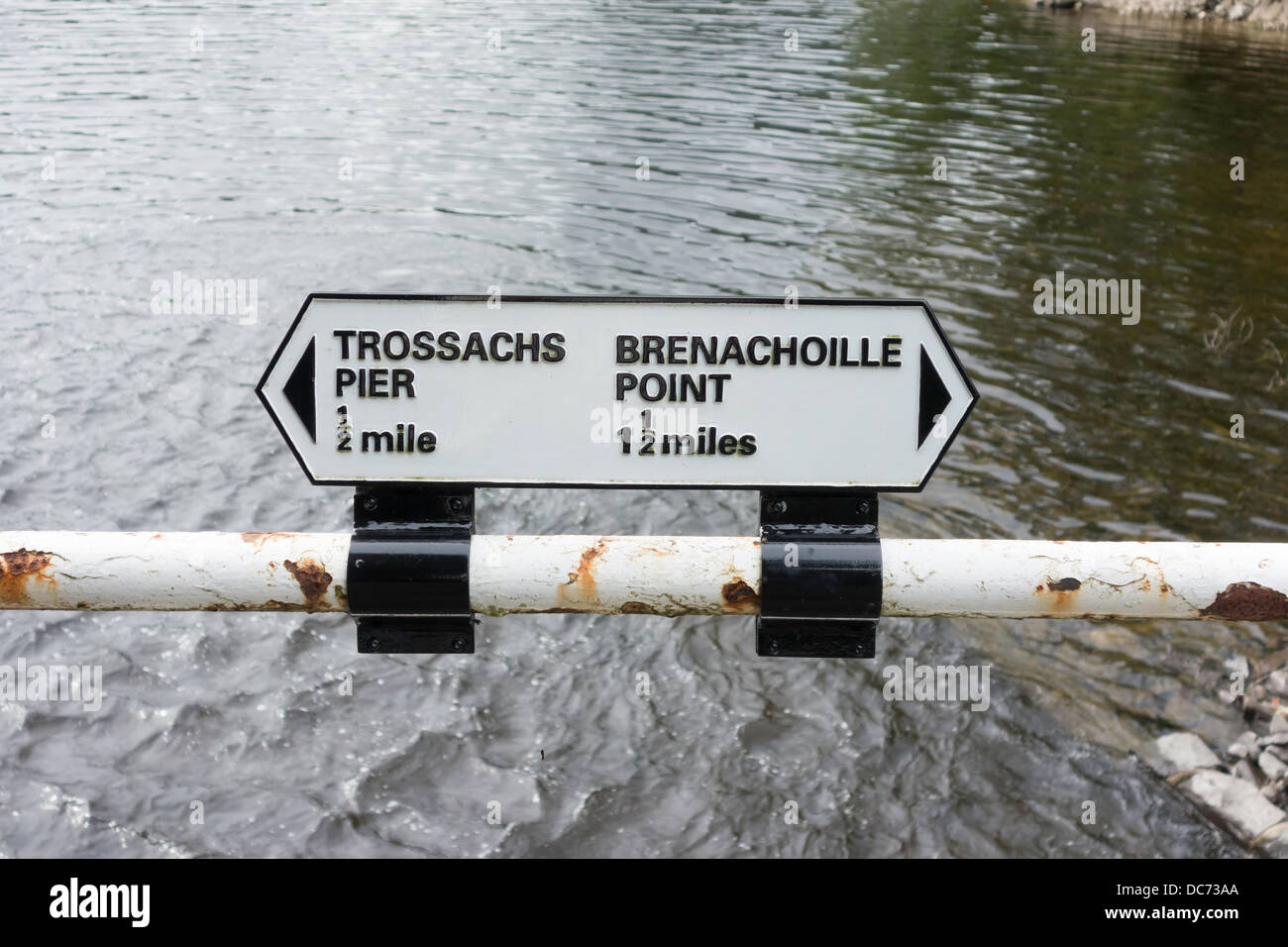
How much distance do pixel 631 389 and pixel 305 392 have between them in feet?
2.13

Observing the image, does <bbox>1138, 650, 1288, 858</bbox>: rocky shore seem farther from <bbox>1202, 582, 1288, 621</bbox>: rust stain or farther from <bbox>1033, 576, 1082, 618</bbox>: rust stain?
<bbox>1033, 576, 1082, 618</bbox>: rust stain

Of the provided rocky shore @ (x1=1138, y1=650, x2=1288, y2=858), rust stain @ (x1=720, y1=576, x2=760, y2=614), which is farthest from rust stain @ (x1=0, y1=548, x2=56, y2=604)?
rocky shore @ (x1=1138, y1=650, x2=1288, y2=858)

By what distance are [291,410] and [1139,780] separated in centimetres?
380

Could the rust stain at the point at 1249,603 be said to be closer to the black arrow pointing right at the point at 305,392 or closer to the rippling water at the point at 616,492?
the black arrow pointing right at the point at 305,392

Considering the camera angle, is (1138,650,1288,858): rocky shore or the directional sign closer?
the directional sign

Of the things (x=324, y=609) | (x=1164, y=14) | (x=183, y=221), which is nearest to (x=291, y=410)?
(x=324, y=609)

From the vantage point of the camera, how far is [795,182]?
1428 cm

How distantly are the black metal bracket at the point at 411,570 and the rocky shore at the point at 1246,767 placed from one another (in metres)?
3.33

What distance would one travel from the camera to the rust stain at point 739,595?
230 centimetres

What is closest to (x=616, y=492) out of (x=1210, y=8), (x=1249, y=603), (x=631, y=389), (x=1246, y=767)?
(x=1246, y=767)

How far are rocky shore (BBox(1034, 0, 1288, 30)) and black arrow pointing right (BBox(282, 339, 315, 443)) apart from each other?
33.5 m

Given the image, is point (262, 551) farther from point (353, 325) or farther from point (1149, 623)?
point (1149, 623)

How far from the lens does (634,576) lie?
7.52 feet

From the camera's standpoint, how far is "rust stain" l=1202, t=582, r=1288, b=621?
2230mm
